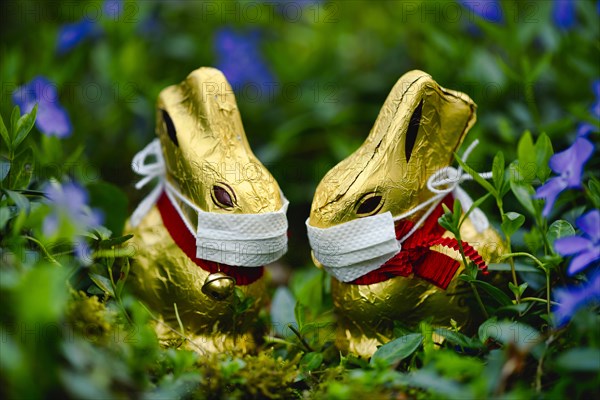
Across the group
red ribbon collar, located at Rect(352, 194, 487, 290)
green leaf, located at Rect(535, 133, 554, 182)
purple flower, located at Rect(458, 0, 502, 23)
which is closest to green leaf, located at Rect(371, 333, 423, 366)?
red ribbon collar, located at Rect(352, 194, 487, 290)

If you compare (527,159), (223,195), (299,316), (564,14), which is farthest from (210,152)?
(564,14)

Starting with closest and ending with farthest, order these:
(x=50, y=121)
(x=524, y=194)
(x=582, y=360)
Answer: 1. (x=582, y=360)
2. (x=524, y=194)
3. (x=50, y=121)

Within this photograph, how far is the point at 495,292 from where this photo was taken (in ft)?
3.45

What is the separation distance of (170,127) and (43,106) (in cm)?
36

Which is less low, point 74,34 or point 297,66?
point 74,34

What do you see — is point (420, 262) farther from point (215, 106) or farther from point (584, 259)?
point (215, 106)

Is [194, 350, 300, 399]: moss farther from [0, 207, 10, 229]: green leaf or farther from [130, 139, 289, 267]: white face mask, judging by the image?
[0, 207, 10, 229]: green leaf

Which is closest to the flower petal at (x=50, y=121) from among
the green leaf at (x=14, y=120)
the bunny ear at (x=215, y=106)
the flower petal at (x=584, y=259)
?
the green leaf at (x=14, y=120)

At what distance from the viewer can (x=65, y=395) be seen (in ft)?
2.52

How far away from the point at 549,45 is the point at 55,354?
1518 millimetres

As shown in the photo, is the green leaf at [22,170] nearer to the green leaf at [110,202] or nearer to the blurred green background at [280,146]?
the blurred green background at [280,146]

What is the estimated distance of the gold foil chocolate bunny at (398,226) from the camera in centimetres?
108

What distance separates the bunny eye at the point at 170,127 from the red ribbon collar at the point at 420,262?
42cm

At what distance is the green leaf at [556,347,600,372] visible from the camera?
80cm
